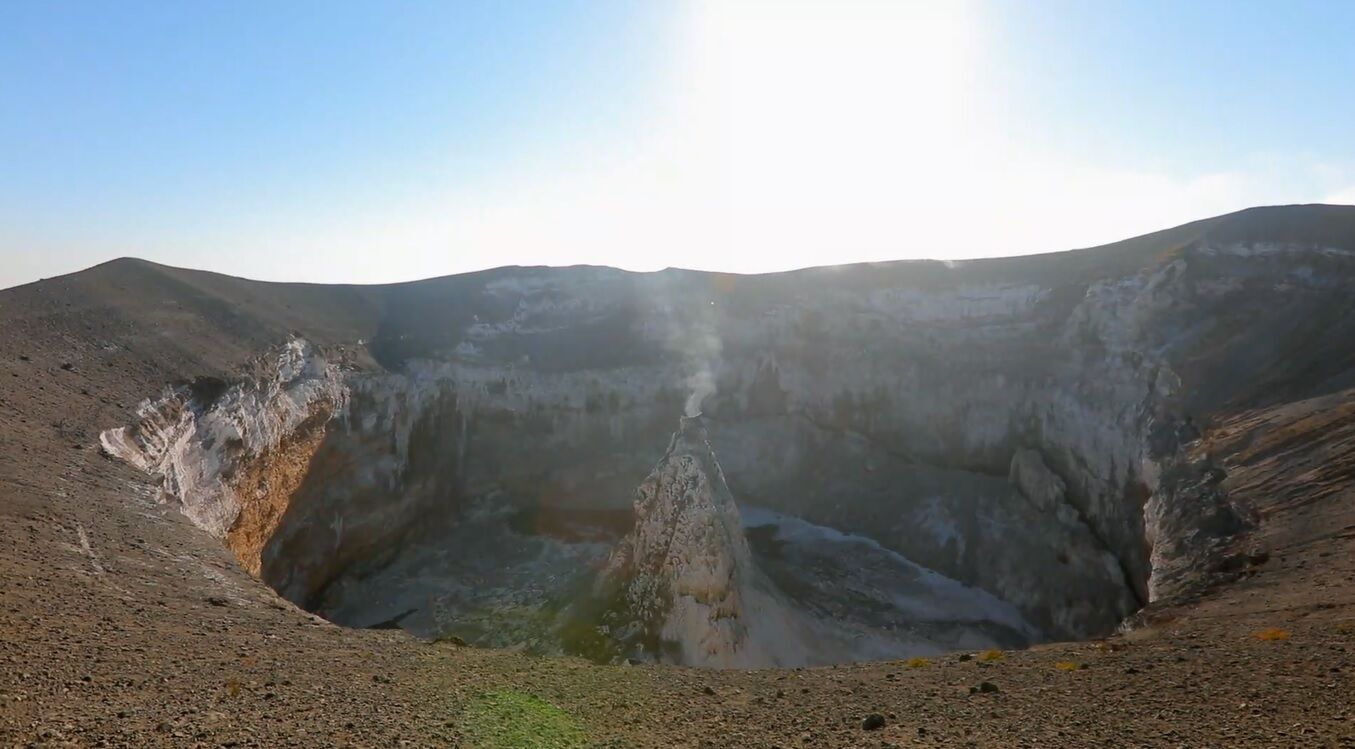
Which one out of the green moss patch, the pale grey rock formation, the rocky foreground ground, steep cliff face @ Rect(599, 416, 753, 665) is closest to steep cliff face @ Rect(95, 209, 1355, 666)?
the pale grey rock formation

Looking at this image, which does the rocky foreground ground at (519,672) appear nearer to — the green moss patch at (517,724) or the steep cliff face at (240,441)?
the green moss patch at (517,724)

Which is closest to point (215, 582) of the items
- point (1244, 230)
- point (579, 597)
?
point (579, 597)

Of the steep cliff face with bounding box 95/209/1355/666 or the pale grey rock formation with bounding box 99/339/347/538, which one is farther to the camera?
the steep cliff face with bounding box 95/209/1355/666

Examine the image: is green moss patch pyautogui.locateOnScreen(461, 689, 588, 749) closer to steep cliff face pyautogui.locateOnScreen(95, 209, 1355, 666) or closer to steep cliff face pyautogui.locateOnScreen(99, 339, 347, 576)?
steep cliff face pyautogui.locateOnScreen(99, 339, 347, 576)

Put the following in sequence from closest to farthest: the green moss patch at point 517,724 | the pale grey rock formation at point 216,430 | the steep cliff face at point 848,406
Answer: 1. the green moss patch at point 517,724
2. the pale grey rock formation at point 216,430
3. the steep cliff face at point 848,406

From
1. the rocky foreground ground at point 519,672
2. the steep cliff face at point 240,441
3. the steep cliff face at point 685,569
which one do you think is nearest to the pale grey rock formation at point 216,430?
the steep cliff face at point 240,441

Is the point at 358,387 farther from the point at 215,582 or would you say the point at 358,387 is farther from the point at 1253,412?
the point at 1253,412
